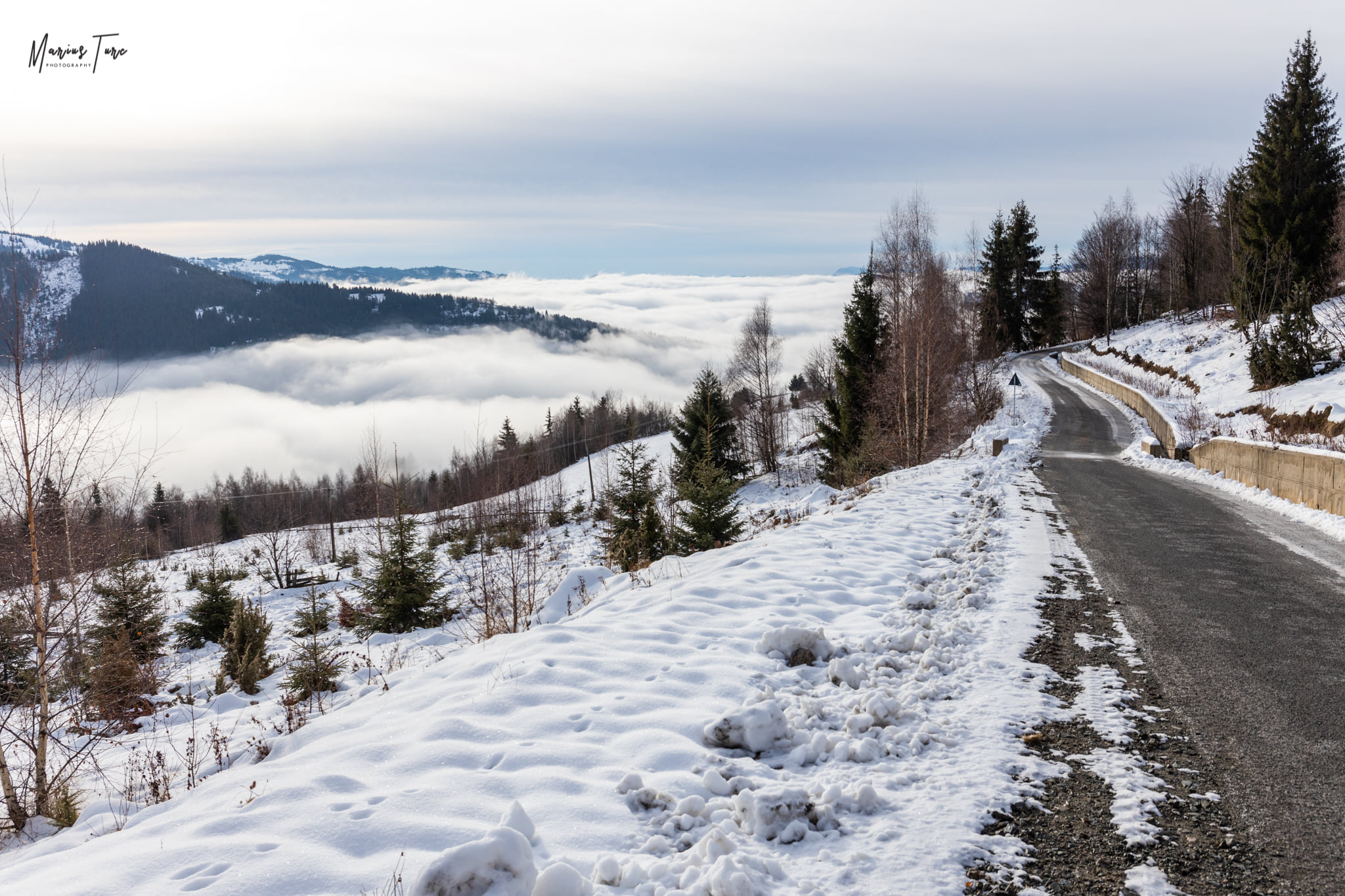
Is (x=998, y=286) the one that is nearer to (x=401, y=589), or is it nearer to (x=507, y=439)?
(x=507, y=439)

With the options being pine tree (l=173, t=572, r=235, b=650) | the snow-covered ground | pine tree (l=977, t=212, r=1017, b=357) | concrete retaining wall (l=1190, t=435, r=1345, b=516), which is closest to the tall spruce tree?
pine tree (l=977, t=212, r=1017, b=357)

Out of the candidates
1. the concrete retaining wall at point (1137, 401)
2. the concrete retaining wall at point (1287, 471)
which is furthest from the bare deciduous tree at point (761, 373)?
the concrete retaining wall at point (1287, 471)

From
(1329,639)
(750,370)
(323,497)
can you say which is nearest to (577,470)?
(750,370)

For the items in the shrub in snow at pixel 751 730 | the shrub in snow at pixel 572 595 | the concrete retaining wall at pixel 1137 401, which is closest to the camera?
the shrub in snow at pixel 751 730

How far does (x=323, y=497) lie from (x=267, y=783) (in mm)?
104947

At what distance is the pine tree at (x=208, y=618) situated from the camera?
17.5m

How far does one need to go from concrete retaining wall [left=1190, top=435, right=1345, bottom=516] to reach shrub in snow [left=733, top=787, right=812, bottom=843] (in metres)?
11.9

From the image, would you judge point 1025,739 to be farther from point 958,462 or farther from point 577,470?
point 577,470

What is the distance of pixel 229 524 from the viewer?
62781mm

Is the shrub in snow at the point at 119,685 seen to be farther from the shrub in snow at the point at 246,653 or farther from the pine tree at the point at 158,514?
the pine tree at the point at 158,514

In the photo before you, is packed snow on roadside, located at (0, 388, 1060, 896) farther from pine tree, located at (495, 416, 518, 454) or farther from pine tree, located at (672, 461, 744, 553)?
pine tree, located at (495, 416, 518, 454)

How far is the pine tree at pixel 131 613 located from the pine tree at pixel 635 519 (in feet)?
31.7

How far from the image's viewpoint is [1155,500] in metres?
12.7

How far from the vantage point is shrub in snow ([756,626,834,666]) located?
5.45 metres
